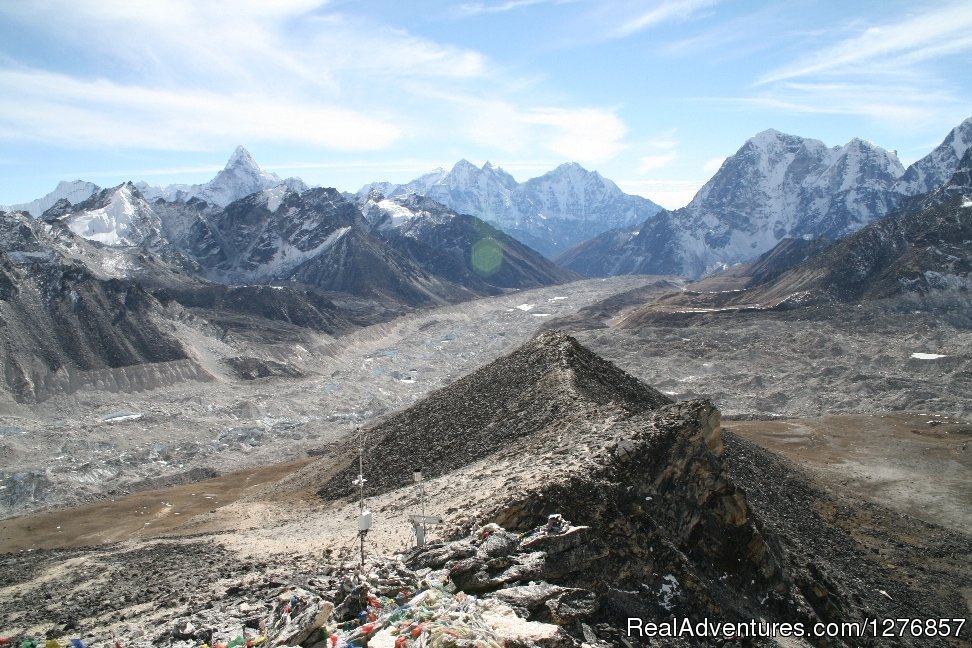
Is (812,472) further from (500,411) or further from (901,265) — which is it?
(901,265)

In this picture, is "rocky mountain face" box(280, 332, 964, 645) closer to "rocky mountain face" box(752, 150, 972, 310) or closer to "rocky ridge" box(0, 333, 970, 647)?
"rocky ridge" box(0, 333, 970, 647)

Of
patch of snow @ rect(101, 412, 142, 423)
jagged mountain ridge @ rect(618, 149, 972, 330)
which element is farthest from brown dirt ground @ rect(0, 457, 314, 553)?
jagged mountain ridge @ rect(618, 149, 972, 330)

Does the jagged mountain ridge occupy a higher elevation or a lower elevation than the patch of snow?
higher

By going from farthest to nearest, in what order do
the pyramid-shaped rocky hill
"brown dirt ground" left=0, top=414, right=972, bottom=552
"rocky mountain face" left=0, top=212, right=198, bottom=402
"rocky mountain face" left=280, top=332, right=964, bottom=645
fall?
"rocky mountain face" left=0, top=212, right=198, bottom=402, "brown dirt ground" left=0, top=414, right=972, bottom=552, the pyramid-shaped rocky hill, "rocky mountain face" left=280, top=332, right=964, bottom=645

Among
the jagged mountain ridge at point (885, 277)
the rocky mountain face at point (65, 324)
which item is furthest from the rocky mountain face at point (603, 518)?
the jagged mountain ridge at point (885, 277)

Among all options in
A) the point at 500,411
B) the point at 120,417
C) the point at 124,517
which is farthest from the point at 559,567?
the point at 120,417

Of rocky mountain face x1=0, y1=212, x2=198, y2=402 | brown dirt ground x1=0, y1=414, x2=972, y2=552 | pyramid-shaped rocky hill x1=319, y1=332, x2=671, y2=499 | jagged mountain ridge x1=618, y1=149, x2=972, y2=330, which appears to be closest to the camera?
pyramid-shaped rocky hill x1=319, y1=332, x2=671, y2=499

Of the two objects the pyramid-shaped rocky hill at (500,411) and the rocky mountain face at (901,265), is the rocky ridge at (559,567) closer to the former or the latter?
the pyramid-shaped rocky hill at (500,411)

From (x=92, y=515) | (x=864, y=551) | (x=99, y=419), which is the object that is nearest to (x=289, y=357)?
(x=99, y=419)
